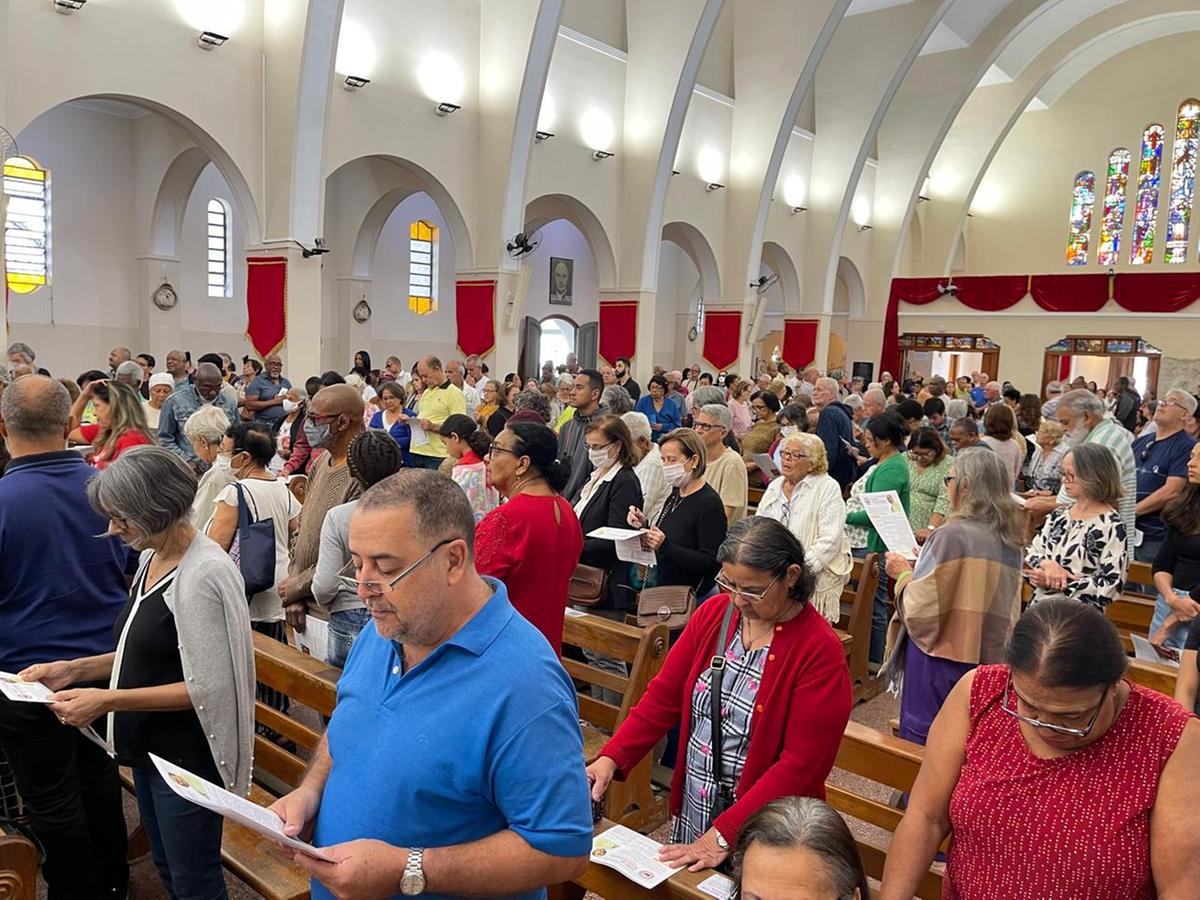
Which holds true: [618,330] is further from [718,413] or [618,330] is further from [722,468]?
[722,468]

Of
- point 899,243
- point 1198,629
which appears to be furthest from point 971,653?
point 899,243

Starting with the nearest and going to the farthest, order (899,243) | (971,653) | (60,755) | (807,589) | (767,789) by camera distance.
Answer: (767,789), (807,589), (60,755), (971,653), (899,243)

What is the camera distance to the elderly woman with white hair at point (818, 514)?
169 inches

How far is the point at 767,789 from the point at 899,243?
22.4 m

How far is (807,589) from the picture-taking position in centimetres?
227

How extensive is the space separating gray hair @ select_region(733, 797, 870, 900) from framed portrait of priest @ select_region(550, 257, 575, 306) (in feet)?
67.8

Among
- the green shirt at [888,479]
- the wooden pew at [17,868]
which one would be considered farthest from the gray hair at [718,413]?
the wooden pew at [17,868]

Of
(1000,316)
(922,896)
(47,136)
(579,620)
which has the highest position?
(47,136)

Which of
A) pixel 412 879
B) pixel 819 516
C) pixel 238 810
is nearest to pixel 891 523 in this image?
pixel 819 516

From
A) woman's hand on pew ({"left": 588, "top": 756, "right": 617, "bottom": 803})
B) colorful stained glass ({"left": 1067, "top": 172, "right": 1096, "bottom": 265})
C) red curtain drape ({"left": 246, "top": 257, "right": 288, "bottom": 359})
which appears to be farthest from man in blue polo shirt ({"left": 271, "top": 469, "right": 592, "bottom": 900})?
colorful stained glass ({"left": 1067, "top": 172, "right": 1096, "bottom": 265})

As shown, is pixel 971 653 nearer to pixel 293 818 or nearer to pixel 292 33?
pixel 293 818

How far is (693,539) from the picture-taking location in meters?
3.88

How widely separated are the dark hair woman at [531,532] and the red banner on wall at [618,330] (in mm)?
12714

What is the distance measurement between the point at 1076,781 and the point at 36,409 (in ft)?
9.74
